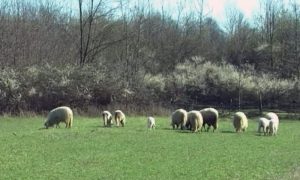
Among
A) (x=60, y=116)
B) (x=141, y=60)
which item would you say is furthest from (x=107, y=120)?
(x=141, y=60)

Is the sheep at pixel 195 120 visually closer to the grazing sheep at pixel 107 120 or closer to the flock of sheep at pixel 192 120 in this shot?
the flock of sheep at pixel 192 120

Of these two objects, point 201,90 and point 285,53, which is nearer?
point 201,90

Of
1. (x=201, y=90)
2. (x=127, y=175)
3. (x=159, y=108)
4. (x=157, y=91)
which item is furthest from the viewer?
(x=201, y=90)

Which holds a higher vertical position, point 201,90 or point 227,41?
point 227,41

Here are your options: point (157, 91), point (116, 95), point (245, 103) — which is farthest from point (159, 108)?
point (245, 103)

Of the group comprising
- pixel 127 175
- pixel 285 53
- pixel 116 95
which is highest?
pixel 285 53

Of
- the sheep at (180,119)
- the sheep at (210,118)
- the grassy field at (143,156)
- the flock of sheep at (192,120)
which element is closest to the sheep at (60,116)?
the flock of sheep at (192,120)

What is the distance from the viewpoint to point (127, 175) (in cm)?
1791

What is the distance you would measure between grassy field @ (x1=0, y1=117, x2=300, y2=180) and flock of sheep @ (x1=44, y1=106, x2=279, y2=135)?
4.84 m

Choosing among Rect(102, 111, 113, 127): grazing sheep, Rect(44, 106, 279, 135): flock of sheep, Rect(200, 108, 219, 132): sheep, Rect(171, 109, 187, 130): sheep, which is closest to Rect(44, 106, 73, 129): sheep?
Rect(44, 106, 279, 135): flock of sheep

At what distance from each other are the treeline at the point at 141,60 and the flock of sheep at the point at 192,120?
47.1ft

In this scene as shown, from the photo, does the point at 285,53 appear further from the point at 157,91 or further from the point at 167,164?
the point at 167,164

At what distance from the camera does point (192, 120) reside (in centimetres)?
3919

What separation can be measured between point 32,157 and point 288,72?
69136 millimetres
